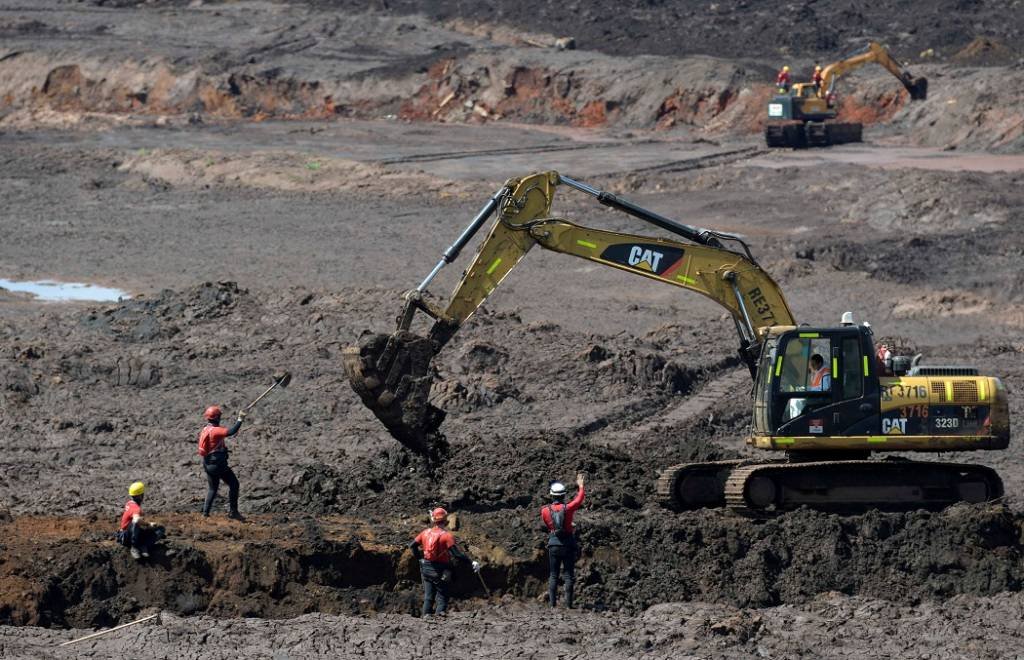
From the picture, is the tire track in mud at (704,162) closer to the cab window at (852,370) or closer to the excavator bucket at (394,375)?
the excavator bucket at (394,375)

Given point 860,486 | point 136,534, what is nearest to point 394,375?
point 136,534

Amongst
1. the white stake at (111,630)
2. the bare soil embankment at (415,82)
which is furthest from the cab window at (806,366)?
the bare soil embankment at (415,82)

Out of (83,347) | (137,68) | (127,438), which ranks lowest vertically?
(127,438)

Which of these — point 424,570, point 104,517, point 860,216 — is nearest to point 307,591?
point 424,570

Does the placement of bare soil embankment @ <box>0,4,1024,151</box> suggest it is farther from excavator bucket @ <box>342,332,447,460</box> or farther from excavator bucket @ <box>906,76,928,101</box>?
excavator bucket @ <box>342,332,447,460</box>

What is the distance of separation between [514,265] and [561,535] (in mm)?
3551

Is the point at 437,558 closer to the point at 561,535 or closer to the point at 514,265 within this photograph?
the point at 561,535

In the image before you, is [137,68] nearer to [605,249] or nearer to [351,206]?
[351,206]

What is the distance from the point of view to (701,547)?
1497cm

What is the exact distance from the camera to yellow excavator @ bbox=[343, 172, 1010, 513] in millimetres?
15234

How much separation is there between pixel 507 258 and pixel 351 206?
2275 centimetres

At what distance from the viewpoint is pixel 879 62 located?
47000 mm

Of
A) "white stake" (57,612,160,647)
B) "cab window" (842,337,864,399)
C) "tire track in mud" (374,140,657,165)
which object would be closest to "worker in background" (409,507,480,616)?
"white stake" (57,612,160,647)

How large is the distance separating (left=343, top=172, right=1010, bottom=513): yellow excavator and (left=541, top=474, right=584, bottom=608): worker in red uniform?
2106 millimetres
